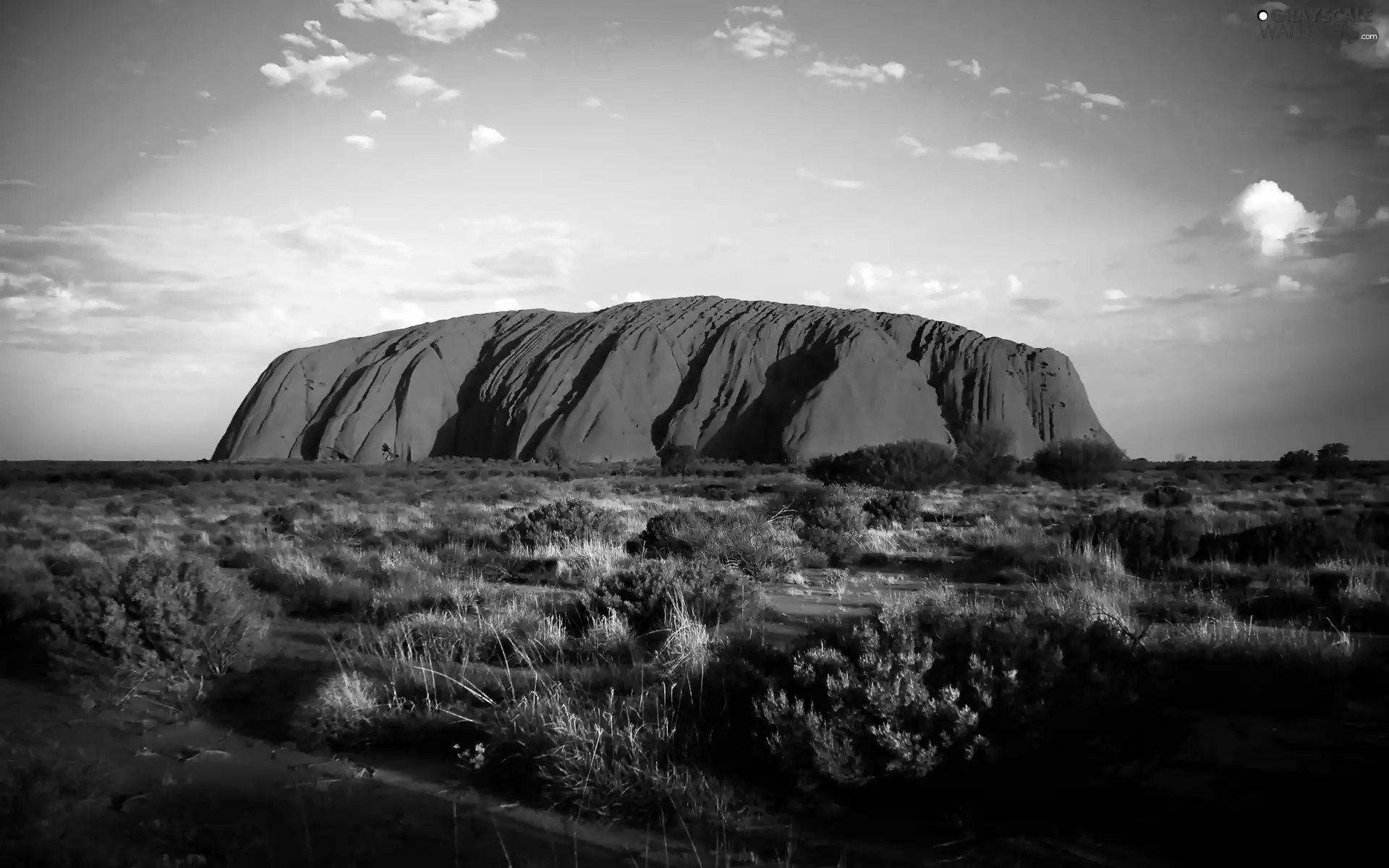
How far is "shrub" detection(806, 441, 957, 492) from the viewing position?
25.1 metres

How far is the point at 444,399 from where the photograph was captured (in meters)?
79.6

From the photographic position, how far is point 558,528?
1244 centimetres

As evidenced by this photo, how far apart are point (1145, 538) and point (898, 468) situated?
48.1ft

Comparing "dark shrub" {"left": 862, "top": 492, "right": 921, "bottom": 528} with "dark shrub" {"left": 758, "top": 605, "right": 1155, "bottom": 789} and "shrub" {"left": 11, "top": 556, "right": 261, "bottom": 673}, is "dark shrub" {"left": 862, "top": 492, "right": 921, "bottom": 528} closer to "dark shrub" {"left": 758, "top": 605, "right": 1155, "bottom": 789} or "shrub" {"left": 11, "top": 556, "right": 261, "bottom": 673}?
"shrub" {"left": 11, "top": 556, "right": 261, "bottom": 673}

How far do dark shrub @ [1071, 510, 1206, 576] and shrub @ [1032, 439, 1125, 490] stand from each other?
57.7ft

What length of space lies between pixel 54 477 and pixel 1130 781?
48683mm

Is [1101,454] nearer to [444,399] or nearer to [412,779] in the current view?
[412,779]

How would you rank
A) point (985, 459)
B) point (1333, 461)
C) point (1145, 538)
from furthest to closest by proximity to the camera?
point (1333, 461) < point (985, 459) < point (1145, 538)

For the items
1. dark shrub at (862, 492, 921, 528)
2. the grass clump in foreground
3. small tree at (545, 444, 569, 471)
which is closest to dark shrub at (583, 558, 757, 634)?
the grass clump in foreground

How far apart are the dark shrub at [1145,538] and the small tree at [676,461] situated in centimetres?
3566

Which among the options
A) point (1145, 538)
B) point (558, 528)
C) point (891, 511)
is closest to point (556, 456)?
point (891, 511)

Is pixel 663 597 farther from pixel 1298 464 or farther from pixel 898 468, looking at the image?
pixel 1298 464

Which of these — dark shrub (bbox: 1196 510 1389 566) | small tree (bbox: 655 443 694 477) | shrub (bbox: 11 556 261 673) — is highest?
small tree (bbox: 655 443 694 477)

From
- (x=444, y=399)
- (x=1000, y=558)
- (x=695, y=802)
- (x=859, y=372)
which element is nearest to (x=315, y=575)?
(x=695, y=802)
